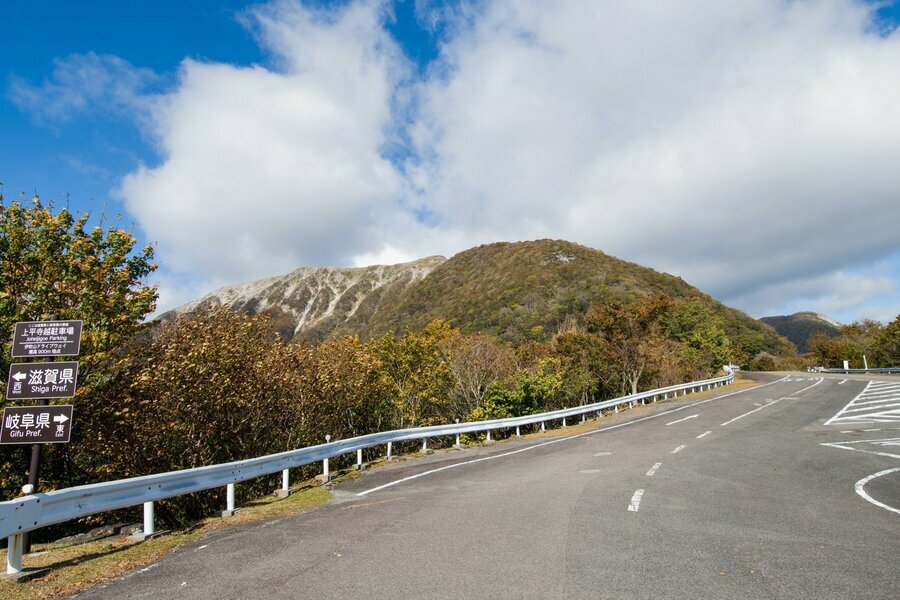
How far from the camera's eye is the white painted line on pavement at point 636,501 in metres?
7.68

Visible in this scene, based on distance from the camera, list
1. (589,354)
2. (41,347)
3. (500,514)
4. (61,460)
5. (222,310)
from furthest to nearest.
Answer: (589,354) → (222,310) → (61,460) → (500,514) → (41,347)

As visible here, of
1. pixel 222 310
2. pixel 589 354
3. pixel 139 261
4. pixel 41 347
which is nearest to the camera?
pixel 41 347

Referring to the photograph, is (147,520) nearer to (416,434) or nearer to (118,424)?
(118,424)

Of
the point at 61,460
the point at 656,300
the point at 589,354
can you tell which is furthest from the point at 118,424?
the point at 656,300

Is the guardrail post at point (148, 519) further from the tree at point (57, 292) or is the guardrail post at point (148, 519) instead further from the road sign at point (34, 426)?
the tree at point (57, 292)

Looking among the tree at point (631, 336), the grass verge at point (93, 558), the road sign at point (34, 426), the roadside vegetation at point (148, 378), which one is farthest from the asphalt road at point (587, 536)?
the tree at point (631, 336)

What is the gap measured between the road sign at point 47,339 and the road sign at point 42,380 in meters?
0.17

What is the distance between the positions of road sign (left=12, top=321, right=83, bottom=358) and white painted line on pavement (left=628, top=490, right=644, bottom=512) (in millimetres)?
7989

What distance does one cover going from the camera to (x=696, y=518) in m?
7.08

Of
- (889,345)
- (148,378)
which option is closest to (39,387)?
(148,378)

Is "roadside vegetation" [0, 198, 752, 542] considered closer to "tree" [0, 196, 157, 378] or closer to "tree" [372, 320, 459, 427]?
"tree" [0, 196, 157, 378]

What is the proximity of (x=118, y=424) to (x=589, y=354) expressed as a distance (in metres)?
35.4

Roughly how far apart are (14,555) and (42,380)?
2.28 meters

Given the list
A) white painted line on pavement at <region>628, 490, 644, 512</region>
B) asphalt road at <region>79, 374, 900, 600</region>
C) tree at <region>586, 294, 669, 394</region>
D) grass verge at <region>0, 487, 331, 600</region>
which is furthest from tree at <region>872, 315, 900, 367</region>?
grass verge at <region>0, 487, 331, 600</region>
